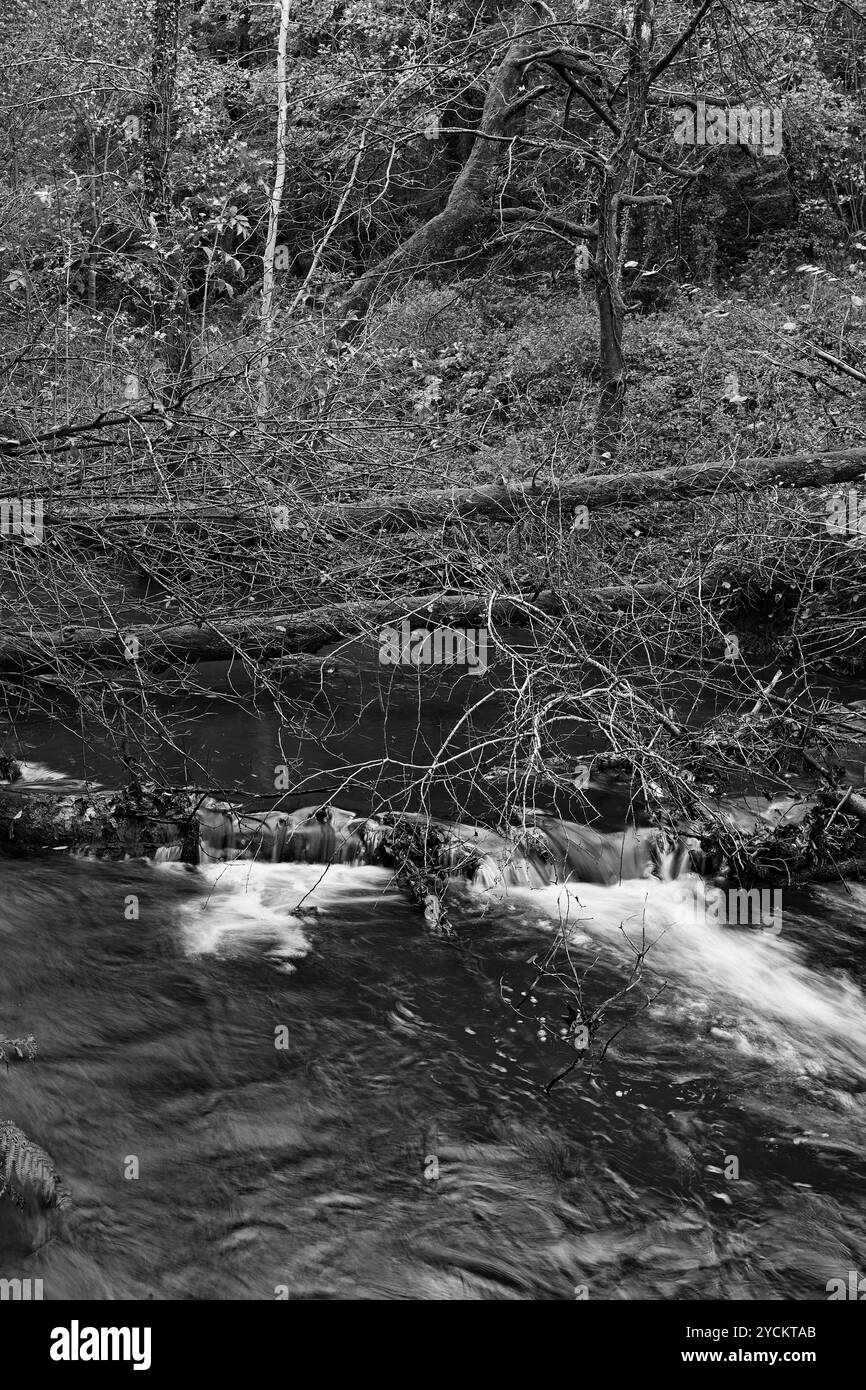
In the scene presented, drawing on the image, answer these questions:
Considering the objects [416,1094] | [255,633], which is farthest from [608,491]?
[416,1094]

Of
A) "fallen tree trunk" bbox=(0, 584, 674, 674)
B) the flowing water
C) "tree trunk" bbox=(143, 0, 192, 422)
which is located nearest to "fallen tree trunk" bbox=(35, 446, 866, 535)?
"fallen tree trunk" bbox=(0, 584, 674, 674)

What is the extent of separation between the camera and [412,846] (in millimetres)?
6738

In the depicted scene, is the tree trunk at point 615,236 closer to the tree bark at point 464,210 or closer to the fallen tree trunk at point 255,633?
the tree bark at point 464,210

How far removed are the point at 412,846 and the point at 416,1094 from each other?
188 centimetres

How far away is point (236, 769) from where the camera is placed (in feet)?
27.0

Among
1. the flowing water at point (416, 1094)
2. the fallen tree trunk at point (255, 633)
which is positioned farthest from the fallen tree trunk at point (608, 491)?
the flowing water at point (416, 1094)

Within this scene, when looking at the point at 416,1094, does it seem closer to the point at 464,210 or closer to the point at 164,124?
the point at 164,124

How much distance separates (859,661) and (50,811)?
672cm

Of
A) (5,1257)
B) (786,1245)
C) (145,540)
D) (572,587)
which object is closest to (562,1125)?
(786,1245)

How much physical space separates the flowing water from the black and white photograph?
0.06 feet

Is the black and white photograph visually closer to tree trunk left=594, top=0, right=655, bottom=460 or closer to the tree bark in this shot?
tree trunk left=594, top=0, right=655, bottom=460

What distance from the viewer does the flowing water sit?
14.0 feet

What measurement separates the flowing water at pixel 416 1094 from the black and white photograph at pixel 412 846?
2 cm

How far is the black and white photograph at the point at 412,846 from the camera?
4344 mm
